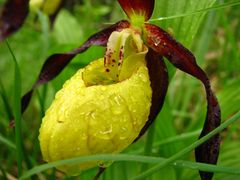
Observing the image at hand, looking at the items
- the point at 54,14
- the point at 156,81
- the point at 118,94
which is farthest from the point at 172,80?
the point at 118,94

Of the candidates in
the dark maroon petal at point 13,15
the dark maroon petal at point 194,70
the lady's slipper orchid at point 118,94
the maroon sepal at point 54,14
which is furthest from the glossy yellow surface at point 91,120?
the maroon sepal at point 54,14

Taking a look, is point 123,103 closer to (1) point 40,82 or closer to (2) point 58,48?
(1) point 40,82

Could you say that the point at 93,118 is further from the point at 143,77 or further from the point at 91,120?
the point at 143,77

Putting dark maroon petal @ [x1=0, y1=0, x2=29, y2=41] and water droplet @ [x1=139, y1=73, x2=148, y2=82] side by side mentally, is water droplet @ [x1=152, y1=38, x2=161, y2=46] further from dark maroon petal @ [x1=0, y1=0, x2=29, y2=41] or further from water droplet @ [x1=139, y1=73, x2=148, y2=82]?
dark maroon petal @ [x1=0, y1=0, x2=29, y2=41]

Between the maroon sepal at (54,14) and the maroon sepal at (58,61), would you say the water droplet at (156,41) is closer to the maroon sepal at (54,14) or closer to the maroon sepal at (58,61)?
the maroon sepal at (58,61)

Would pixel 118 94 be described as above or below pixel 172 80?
above

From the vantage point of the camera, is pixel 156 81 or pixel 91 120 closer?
pixel 91 120

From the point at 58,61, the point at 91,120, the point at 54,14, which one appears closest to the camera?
the point at 91,120
